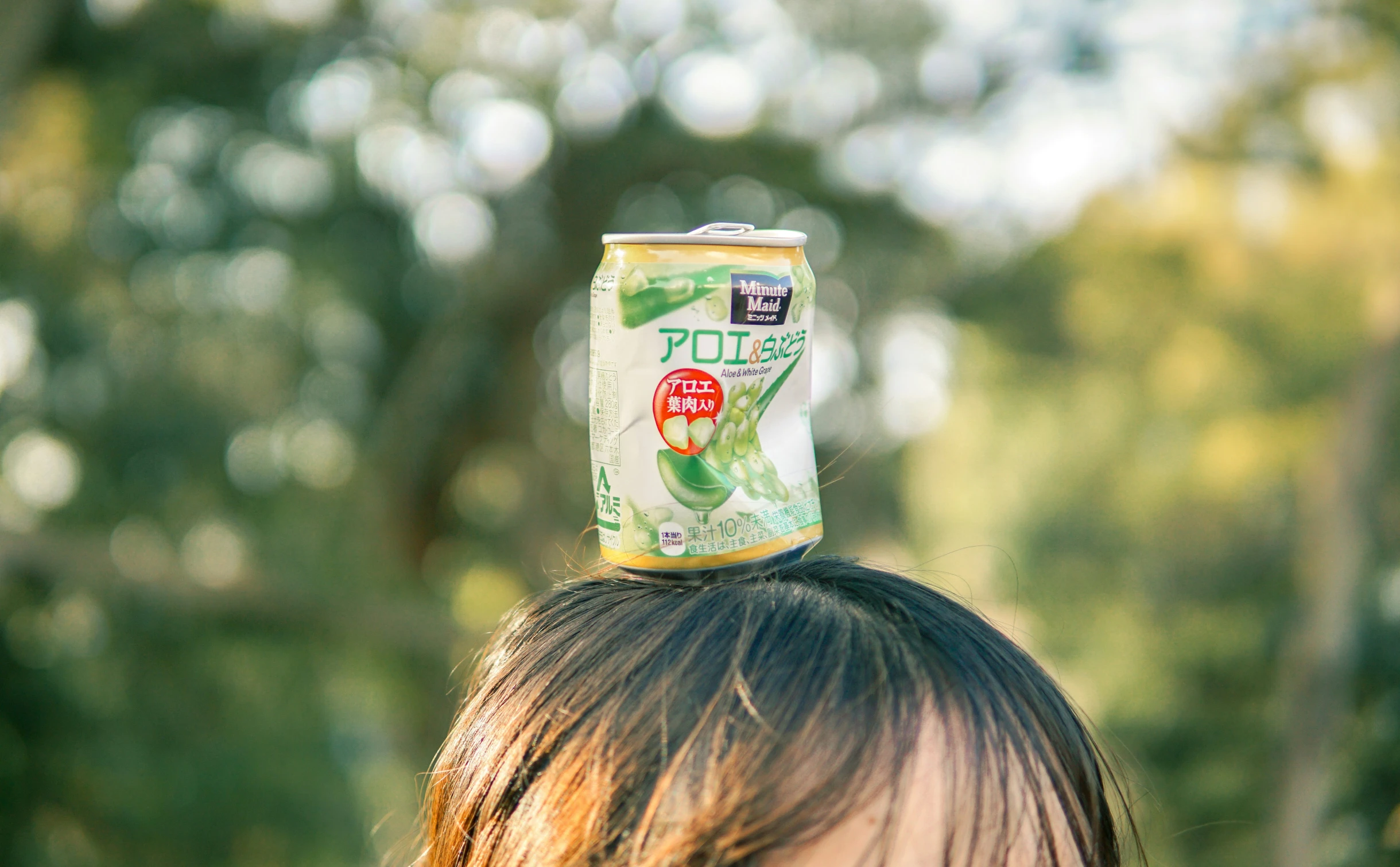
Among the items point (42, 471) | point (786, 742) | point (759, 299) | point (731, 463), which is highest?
point (759, 299)

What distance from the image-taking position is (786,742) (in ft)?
2.96

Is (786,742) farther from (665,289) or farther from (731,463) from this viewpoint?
(665,289)

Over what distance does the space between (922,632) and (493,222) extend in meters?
8.07

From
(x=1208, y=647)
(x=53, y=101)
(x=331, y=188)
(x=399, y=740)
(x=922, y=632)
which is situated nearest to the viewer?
(x=922, y=632)

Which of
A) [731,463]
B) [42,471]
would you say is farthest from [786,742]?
[42,471]

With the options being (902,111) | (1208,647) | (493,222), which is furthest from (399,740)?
(1208,647)

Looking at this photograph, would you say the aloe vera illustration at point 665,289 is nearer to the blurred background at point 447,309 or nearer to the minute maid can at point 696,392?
the minute maid can at point 696,392

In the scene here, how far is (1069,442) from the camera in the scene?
527 inches

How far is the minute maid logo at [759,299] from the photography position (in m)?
1.07

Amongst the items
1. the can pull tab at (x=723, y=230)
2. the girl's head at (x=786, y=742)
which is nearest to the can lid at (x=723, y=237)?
the can pull tab at (x=723, y=230)

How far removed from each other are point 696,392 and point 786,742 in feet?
1.25

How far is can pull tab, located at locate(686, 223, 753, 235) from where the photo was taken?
3.60 feet

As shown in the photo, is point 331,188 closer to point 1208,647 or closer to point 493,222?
point 493,222

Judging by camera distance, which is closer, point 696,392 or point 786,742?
point 786,742
